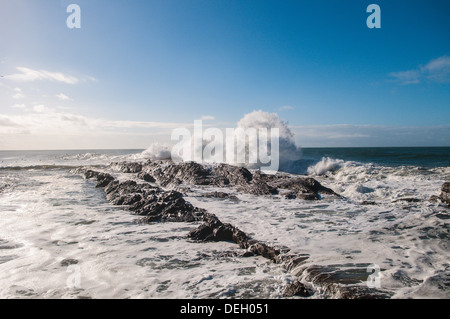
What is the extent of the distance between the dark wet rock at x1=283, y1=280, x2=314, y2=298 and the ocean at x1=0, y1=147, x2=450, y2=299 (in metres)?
0.07

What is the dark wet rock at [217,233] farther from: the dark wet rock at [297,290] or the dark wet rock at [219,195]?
the dark wet rock at [219,195]

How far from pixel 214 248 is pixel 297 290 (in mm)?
2178

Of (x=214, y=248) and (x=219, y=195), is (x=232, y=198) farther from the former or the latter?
(x=214, y=248)

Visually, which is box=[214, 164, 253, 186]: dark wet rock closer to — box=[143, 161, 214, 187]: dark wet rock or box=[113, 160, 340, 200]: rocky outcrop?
box=[113, 160, 340, 200]: rocky outcrop

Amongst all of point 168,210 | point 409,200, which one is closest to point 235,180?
point 168,210

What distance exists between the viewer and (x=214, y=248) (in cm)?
538

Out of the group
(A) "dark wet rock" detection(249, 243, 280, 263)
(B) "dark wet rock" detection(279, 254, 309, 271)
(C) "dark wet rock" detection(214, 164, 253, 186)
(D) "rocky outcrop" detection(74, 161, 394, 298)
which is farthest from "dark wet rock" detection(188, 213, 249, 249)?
(C) "dark wet rock" detection(214, 164, 253, 186)

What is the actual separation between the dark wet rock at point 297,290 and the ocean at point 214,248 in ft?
0.24

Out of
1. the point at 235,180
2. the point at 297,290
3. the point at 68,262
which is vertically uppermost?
the point at 235,180

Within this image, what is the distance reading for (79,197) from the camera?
1145 centimetres

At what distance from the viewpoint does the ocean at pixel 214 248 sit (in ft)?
12.7

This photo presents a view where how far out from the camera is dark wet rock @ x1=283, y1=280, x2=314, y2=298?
3543 mm

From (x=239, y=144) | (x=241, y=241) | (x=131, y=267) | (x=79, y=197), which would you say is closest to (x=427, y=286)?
(x=241, y=241)

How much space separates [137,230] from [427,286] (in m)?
5.96
